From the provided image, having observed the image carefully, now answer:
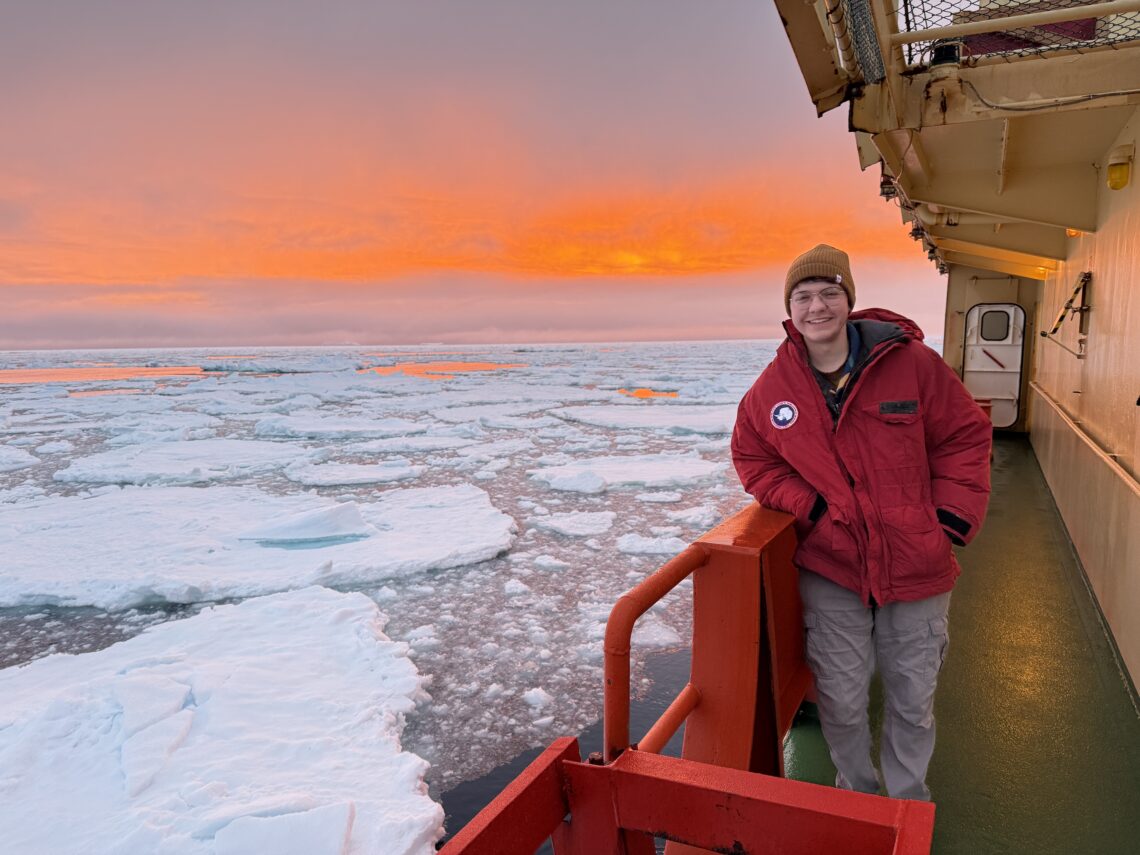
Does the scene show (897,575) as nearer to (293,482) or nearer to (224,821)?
(224,821)

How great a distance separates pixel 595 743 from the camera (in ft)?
10.1

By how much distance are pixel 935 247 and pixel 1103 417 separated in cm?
503

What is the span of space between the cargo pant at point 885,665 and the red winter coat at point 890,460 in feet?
0.30

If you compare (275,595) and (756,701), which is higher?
(756,701)

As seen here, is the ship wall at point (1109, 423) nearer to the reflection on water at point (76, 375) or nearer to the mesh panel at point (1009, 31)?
the mesh panel at point (1009, 31)

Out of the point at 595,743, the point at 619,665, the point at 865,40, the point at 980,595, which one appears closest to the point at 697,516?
the point at 980,595

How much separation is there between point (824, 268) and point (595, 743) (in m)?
2.24

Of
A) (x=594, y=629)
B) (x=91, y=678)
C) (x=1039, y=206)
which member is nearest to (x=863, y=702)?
(x=594, y=629)

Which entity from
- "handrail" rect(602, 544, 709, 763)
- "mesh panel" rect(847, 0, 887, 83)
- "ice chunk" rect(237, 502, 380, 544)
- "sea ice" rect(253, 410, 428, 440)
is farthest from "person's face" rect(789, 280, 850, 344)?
"sea ice" rect(253, 410, 428, 440)

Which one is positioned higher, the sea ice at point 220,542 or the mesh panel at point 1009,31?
the mesh panel at point 1009,31

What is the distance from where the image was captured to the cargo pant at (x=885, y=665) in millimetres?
1914

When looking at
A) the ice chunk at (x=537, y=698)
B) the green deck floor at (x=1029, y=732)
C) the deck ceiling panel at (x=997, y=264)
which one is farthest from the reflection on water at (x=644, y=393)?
the ice chunk at (x=537, y=698)

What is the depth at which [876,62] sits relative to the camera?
9.41 feet

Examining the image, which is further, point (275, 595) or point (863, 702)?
point (275, 595)
